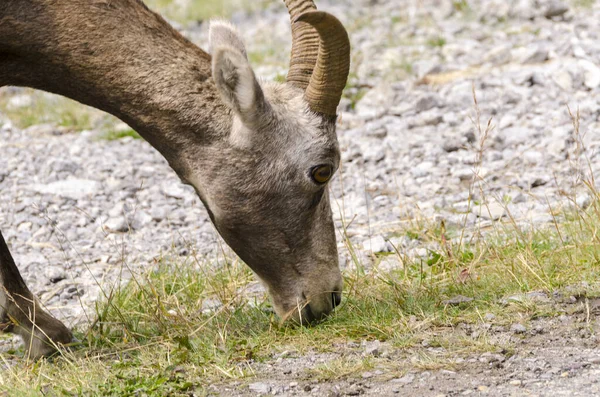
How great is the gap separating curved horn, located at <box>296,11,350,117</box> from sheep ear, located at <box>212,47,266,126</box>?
12.6 inches

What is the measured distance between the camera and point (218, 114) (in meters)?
5.48

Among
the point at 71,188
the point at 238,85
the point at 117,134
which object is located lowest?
the point at 71,188

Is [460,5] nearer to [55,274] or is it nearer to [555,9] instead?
[555,9]

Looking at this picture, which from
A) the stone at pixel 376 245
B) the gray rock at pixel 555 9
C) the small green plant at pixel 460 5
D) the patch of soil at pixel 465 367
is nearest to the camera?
the patch of soil at pixel 465 367

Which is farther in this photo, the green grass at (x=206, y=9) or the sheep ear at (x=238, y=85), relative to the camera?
the green grass at (x=206, y=9)

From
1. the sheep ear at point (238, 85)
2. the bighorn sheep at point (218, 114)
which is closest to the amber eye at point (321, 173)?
the bighorn sheep at point (218, 114)

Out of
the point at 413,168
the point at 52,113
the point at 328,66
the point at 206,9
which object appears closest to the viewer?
the point at 328,66

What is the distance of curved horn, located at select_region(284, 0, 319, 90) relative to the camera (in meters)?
5.61

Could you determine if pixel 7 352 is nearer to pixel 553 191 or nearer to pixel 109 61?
pixel 109 61

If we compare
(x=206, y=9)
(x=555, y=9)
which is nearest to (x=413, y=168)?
(x=555, y=9)

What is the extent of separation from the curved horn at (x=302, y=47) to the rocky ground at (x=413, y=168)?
1213mm

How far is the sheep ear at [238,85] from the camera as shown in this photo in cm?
505

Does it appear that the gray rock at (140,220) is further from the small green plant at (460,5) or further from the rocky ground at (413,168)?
the small green plant at (460,5)

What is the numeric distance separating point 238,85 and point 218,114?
0.33 meters
